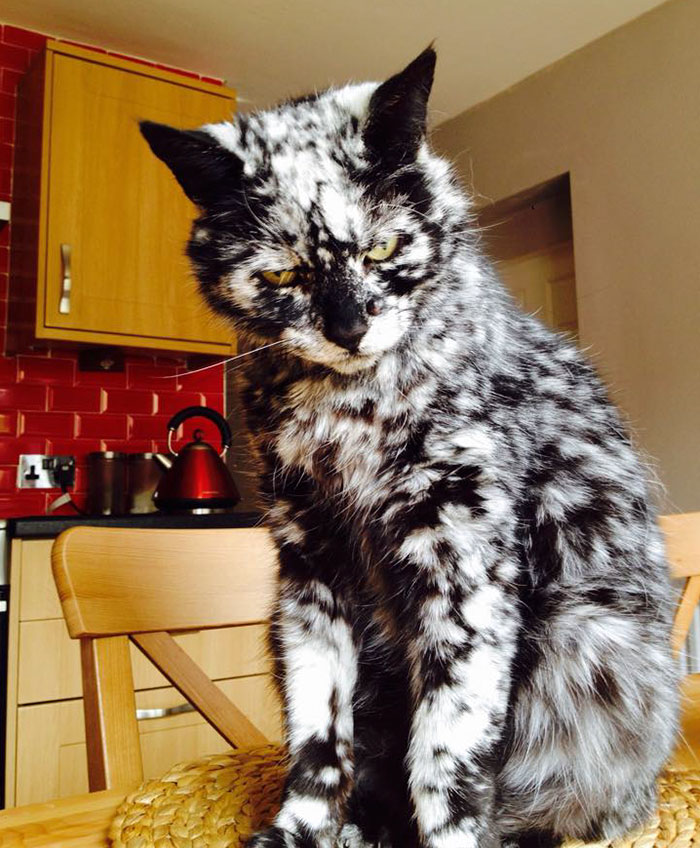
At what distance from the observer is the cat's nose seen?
0.61 metres

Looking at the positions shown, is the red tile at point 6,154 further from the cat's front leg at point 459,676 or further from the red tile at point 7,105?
the cat's front leg at point 459,676

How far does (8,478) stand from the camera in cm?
287

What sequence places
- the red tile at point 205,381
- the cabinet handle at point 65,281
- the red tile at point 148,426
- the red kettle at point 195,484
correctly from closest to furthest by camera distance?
the red kettle at point 195,484, the cabinet handle at point 65,281, the red tile at point 148,426, the red tile at point 205,381

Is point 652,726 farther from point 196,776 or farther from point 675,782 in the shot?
point 196,776

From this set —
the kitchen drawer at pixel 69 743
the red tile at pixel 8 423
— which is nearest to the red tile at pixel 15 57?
the red tile at pixel 8 423

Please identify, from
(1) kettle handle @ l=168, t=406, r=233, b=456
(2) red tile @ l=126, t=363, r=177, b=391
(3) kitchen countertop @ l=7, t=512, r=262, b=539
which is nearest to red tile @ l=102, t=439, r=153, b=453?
(2) red tile @ l=126, t=363, r=177, b=391

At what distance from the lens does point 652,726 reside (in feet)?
2.29

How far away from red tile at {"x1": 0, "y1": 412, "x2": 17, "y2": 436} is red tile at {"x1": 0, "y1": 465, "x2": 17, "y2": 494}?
123mm

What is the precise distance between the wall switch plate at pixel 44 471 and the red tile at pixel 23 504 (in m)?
0.03

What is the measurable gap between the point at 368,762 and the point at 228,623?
37 cm

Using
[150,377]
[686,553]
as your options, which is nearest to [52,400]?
[150,377]

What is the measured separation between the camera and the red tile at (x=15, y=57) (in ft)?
9.53

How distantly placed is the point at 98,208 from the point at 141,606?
213cm

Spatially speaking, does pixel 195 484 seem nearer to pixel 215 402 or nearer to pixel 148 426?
pixel 148 426
